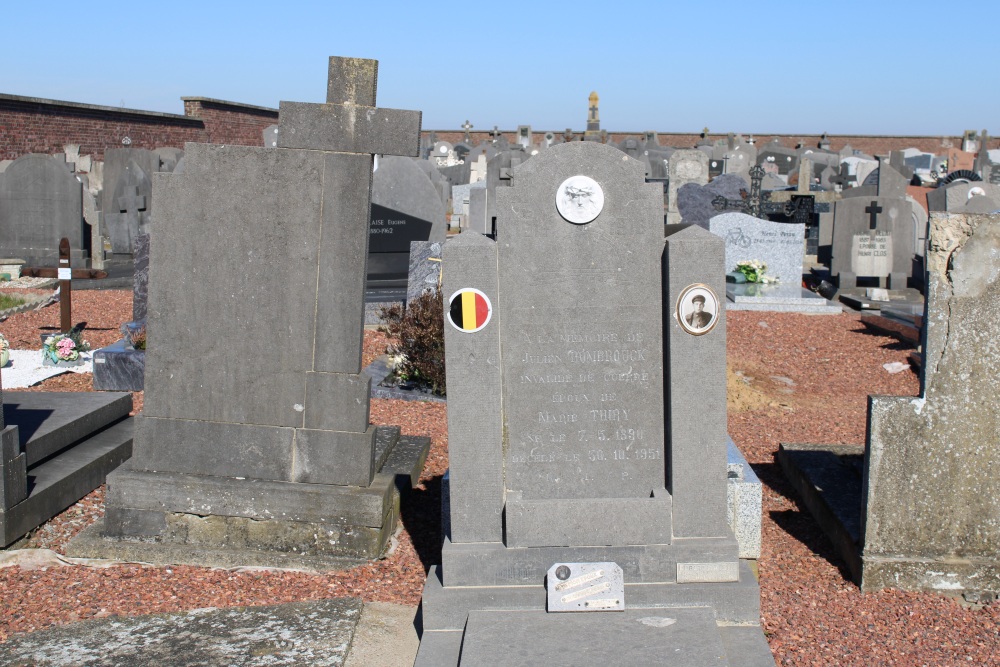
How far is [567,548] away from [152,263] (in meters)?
2.62

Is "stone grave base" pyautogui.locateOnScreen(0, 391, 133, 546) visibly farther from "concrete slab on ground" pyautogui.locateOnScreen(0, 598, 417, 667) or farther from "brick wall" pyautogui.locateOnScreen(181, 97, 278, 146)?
"brick wall" pyautogui.locateOnScreen(181, 97, 278, 146)

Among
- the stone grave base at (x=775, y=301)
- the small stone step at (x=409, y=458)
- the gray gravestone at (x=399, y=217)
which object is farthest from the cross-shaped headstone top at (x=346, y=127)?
the stone grave base at (x=775, y=301)

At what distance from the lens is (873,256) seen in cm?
1420

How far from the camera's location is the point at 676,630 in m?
3.79

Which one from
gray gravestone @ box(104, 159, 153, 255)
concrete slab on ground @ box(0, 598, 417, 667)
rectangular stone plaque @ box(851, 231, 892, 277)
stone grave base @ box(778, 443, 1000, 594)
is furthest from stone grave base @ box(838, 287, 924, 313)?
gray gravestone @ box(104, 159, 153, 255)

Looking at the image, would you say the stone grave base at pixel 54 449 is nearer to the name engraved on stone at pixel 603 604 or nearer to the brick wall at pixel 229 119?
the name engraved on stone at pixel 603 604

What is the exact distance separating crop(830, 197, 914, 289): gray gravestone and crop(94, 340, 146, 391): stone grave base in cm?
1040

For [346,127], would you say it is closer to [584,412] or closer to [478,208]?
[584,412]

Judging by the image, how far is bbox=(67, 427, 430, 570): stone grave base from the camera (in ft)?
15.7

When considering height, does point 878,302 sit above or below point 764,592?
above

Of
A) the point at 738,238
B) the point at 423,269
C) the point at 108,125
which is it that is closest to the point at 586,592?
the point at 423,269

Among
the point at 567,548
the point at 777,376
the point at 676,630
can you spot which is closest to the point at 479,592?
the point at 567,548

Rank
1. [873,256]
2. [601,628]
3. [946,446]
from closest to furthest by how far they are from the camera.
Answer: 1. [601,628]
2. [946,446]
3. [873,256]

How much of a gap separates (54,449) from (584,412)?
135 inches
